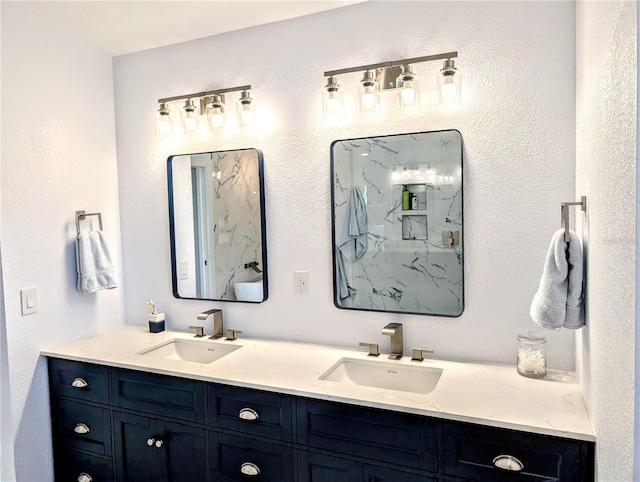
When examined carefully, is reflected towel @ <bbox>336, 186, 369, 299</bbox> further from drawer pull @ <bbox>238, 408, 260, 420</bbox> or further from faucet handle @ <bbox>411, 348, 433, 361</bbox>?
drawer pull @ <bbox>238, 408, 260, 420</bbox>

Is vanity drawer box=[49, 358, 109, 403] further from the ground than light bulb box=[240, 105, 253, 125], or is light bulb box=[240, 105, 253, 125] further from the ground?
light bulb box=[240, 105, 253, 125]

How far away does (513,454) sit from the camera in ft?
4.76

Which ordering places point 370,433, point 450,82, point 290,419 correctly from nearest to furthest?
point 370,433 → point 290,419 → point 450,82

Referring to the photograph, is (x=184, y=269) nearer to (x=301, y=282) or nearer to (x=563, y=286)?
(x=301, y=282)

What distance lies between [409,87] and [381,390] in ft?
4.11

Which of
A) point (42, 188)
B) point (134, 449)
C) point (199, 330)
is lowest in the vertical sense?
point (134, 449)

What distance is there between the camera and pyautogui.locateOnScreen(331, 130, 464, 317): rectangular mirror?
6.58 ft

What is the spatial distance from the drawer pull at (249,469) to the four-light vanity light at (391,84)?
155cm

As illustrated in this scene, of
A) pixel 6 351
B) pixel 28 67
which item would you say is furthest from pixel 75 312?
pixel 28 67

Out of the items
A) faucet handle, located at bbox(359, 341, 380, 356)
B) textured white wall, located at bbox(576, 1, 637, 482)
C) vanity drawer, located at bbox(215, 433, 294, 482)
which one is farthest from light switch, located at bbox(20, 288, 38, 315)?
textured white wall, located at bbox(576, 1, 637, 482)

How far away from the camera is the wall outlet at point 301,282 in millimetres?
2303

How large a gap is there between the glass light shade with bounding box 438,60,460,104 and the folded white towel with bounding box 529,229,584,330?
28.7 inches

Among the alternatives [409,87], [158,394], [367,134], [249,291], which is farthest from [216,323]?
[409,87]

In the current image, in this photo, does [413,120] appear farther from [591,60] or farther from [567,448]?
[567,448]
